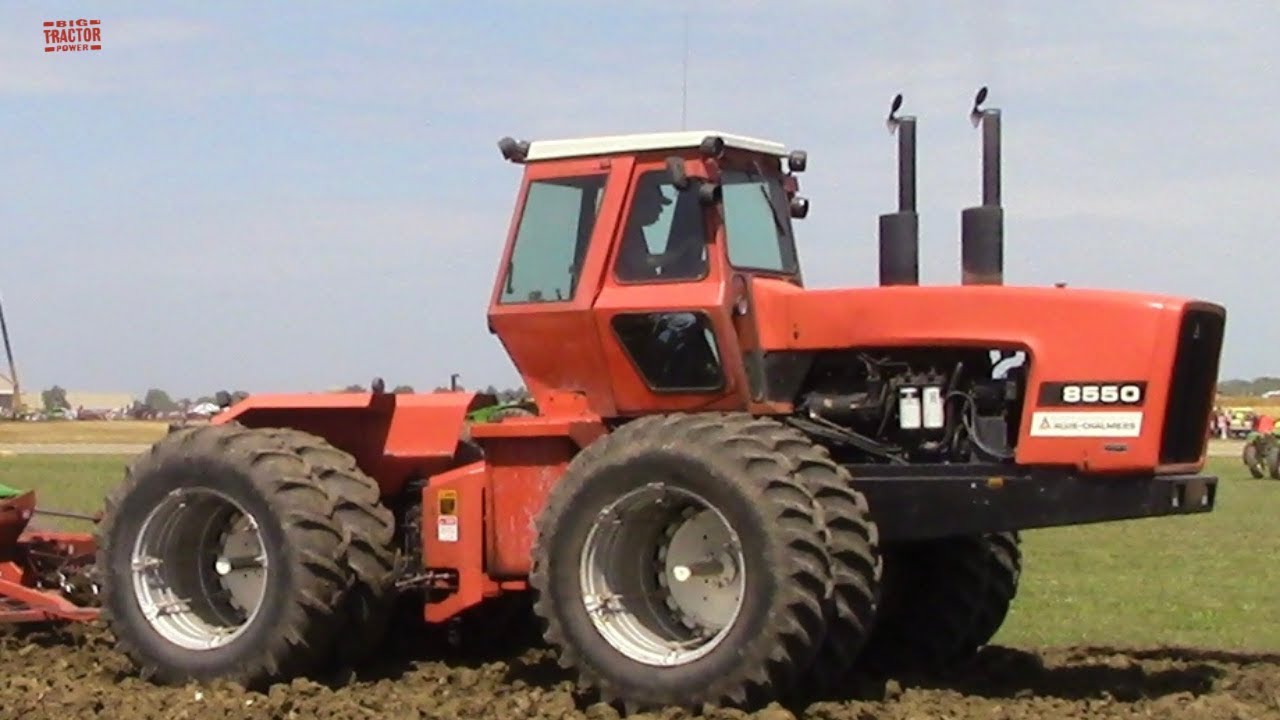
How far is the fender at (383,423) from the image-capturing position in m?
10.3

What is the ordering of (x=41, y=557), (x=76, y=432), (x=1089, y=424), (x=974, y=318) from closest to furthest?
(x=1089, y=424)
(x=974, y=318)
(x=41, y=557)
(x=76, y=432)

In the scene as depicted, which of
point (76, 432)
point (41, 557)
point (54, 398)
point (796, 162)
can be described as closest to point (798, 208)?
point (796, 162)

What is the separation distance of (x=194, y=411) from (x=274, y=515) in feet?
6.22

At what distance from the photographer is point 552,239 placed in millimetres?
9688

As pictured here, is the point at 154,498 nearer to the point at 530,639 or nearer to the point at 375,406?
the point at 375,406

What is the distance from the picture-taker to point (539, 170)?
9781mm

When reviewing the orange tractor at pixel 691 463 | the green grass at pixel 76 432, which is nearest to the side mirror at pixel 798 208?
the orange tractor at pixel 691 463

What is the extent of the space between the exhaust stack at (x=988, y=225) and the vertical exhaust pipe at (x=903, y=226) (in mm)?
477

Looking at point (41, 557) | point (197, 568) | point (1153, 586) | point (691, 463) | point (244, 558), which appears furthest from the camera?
point (1153, 586)

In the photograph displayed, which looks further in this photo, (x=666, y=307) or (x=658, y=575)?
(x=666, y=307)

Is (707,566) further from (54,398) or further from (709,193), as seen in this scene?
(54,398)

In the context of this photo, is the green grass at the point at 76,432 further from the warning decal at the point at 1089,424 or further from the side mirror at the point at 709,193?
the warning decal at the point at 1089,424

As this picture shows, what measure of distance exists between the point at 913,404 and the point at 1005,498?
716 mm

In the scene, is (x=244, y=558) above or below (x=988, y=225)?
below
